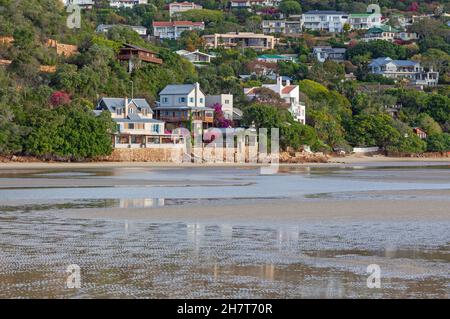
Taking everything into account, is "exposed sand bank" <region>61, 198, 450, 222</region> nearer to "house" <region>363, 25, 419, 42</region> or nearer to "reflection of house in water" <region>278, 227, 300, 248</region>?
"reflection of house in water" <region>278, 227, 300, 248</region>

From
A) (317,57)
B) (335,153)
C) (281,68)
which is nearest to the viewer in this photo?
(335,153)

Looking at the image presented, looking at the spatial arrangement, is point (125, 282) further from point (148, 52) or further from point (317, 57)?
point (317, 57)

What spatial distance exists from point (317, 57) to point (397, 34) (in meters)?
31.5

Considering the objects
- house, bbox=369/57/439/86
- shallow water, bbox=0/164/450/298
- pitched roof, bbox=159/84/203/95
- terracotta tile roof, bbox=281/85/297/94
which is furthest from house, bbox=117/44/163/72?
shallow water, bbox=0/164/450/298

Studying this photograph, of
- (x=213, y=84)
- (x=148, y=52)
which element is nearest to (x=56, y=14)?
(x=148, y=52)

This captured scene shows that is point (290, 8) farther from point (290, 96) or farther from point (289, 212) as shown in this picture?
point (289, 212)

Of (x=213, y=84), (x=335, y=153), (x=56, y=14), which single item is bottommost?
(x=335, y=153)

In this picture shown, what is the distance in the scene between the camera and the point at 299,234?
22047 mm

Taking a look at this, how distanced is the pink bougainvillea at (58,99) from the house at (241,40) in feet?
225

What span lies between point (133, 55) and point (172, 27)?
74882 millimetres

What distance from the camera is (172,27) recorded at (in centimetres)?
15950

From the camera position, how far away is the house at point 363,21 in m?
171

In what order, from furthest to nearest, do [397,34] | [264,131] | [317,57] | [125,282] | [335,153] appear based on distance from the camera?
[397,34] → [317,57] → [335,153] → [264,131] → [125,282]

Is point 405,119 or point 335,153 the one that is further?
point 405,119
